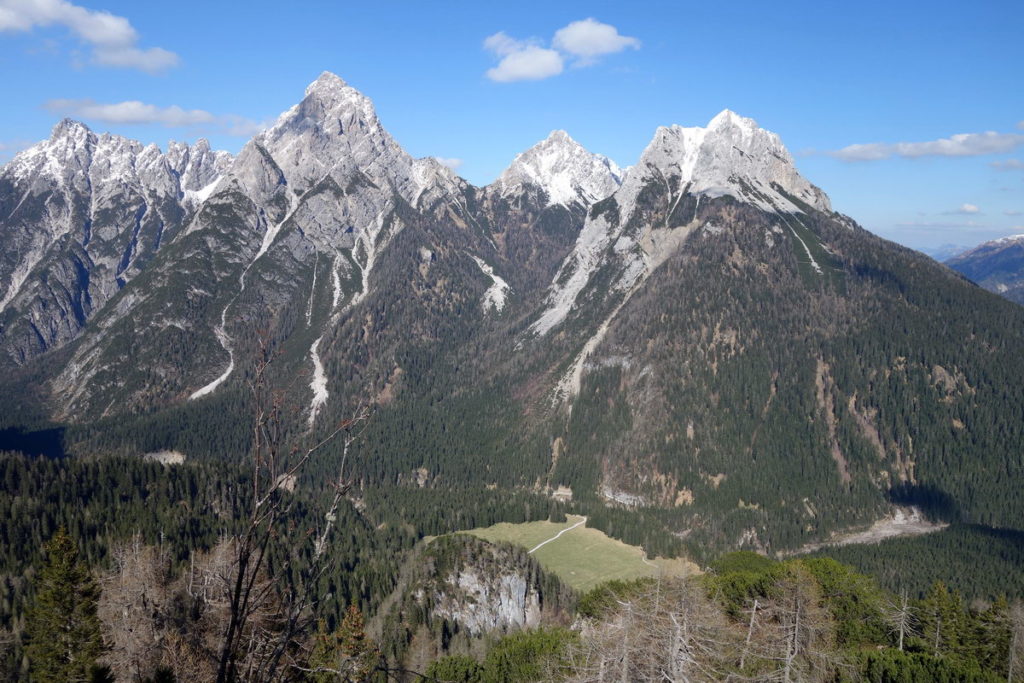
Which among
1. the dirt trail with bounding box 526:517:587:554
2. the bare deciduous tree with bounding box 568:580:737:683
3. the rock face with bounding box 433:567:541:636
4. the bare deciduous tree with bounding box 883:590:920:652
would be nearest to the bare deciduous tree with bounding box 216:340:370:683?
the bare deciduous tree with bounding box 568:580:737:683

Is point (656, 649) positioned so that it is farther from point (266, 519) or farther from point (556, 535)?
point (556, 535)

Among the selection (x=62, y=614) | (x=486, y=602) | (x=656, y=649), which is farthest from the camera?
(x=486, y=602)

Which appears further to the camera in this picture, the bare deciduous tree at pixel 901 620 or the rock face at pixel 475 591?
the rock face at pixel 475 591

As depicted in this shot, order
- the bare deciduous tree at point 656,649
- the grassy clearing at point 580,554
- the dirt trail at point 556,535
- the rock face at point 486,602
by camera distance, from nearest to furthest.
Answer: the bare deciduous tree at point 656,649 → the rock face at point 486,602 → the grassy clearing at point 580,554 → the dirt trail at point 556,535

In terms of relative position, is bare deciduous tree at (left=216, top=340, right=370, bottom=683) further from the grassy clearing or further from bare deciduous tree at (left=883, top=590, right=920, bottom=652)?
the grassy clearing

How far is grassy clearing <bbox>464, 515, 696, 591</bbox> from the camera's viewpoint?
111 m

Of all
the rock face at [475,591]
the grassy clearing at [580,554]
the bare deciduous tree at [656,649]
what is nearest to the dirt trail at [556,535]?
the grassy clearing at [580,554]

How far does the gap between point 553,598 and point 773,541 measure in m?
60.8

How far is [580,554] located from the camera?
124 meters

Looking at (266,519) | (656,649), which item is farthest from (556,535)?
(266,519)

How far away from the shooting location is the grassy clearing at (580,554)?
111000 mm

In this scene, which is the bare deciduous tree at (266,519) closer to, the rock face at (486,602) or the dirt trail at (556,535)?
the rock face at (486,602)

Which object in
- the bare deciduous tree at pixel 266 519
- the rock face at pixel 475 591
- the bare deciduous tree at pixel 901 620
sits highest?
the bare deciduous tree at pixel 266 519

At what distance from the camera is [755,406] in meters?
170
